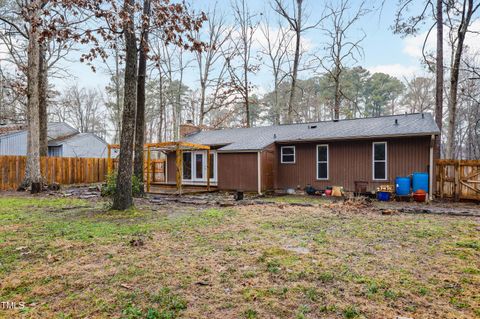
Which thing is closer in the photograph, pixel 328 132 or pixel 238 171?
pixel 328 132

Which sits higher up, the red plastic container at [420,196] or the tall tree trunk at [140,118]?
the tall tree trunk at [140,118]

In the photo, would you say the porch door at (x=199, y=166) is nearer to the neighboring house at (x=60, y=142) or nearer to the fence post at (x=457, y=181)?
the fence post at (x=457, y=181)

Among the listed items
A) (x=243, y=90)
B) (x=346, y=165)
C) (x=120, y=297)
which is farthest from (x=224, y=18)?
(x=120, y=297)

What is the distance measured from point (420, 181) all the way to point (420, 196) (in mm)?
591

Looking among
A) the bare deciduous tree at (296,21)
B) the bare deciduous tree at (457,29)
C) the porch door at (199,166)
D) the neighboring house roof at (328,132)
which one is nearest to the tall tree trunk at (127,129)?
the neighboring house roof at (328,132)

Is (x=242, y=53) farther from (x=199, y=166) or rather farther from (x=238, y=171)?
(x=238, y=171)

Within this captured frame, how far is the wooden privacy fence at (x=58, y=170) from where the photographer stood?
13.9 m

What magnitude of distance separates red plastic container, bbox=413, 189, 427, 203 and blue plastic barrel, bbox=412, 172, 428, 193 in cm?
20

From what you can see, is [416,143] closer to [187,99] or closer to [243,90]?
[243,90]

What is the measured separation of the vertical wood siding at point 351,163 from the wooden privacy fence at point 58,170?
12.1 m

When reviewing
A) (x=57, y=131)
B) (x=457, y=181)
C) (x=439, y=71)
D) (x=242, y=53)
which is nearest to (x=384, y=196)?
(x=457, y=181)

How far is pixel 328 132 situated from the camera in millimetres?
13125

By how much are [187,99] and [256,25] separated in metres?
11.0

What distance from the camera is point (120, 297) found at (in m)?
2.90
